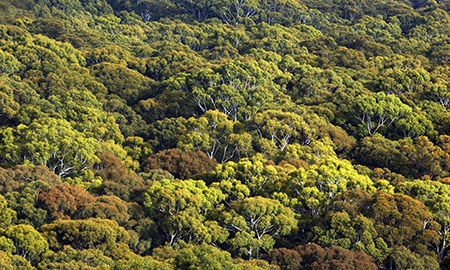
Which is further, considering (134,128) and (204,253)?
(134,128)

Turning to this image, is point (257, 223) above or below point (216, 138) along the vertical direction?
above

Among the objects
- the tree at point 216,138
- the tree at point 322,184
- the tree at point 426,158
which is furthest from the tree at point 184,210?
the tree at point 426,158

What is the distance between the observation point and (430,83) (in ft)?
293

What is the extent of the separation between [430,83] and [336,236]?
49.4 m

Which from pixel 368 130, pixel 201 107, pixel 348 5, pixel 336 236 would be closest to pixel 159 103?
pixel 201 107

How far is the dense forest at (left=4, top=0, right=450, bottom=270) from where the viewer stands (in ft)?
152

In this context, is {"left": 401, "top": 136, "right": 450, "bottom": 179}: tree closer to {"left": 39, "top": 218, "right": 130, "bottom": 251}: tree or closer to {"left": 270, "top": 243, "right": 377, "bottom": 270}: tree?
{"left": 270, "top": 243, "right": 377, "bottom": 270}: tree

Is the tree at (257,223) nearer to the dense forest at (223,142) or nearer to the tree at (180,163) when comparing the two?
the dense forest at (223,142)

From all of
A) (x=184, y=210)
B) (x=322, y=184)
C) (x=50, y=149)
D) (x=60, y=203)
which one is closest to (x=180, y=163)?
(x=50, y=149)

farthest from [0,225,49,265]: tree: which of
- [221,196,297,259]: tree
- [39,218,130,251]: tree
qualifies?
[221,196,297,259]: tree

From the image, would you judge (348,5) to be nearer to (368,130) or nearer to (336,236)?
(368,130)

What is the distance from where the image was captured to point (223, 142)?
75.7 m

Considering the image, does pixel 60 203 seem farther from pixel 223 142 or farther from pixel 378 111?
pixel 378 111

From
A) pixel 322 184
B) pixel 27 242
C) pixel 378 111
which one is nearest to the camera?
pixel 27 242
